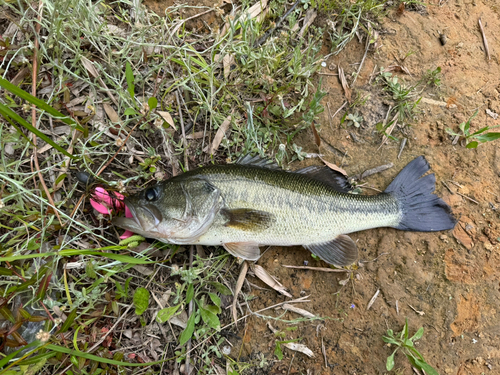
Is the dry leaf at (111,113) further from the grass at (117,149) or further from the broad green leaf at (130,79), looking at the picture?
the broad green leaf at (130,79)

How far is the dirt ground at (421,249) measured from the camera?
120 inches

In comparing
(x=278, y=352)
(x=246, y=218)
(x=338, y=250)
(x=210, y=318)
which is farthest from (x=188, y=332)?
(x=338, y=250)

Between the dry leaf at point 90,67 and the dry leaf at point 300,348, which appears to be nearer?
the dry leaf at point 300,348

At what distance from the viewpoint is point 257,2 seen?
12.2 ft

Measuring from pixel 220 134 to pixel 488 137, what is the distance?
9.96 feet

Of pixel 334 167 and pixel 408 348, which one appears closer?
pixel 408 348

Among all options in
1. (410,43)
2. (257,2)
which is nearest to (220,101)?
(257,2)

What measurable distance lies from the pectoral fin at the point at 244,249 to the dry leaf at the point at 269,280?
24 centimetres

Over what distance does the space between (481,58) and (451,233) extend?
227 centimetres

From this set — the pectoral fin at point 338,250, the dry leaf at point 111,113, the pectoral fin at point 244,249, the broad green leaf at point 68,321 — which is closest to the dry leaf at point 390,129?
the pectoral fin at point 338,250

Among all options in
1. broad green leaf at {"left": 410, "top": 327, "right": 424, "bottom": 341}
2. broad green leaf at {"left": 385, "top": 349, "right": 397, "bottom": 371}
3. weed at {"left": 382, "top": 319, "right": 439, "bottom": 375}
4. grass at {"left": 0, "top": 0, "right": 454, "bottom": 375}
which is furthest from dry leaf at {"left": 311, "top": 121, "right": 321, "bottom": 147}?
broad green leaf at {"left": 385, "top": 349, "right": 397, "bottom": 371}

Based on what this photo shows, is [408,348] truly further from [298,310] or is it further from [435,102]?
[435,102]

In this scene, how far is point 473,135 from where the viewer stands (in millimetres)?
3453

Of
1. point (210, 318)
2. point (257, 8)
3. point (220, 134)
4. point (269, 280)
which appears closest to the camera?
point (210, 318)
